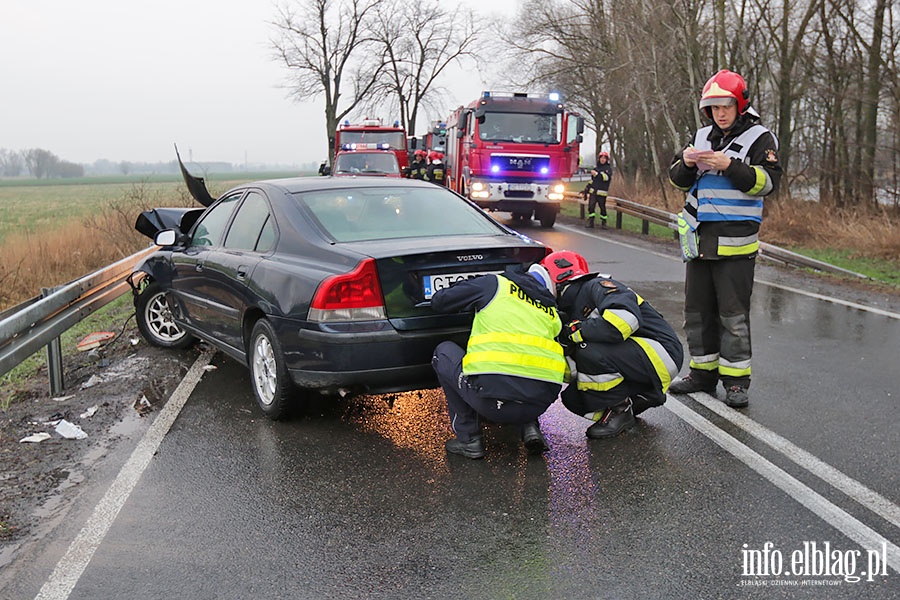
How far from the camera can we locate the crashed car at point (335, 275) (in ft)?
15.5

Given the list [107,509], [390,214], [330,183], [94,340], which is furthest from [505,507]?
[94,340]

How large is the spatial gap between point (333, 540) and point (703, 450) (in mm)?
2157

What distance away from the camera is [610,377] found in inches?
186

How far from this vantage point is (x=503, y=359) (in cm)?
423

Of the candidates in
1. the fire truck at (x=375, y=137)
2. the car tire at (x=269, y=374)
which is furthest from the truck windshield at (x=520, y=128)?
the car tire at (x=269, y=374)

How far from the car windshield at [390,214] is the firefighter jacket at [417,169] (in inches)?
817

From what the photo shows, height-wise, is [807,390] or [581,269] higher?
[581,269]

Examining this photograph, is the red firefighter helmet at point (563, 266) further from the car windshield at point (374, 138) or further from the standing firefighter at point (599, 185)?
the car windshield at point (374, 138)

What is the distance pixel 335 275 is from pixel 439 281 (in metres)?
0.60

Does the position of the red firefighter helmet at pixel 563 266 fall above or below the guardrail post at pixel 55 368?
above

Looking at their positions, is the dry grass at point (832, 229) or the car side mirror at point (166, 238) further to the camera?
the dry grass at point (832, 229)

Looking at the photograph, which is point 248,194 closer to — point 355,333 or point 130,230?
point 355,333

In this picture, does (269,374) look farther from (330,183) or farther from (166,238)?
(166,238)

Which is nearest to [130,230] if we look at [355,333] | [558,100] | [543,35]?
[558,100]
